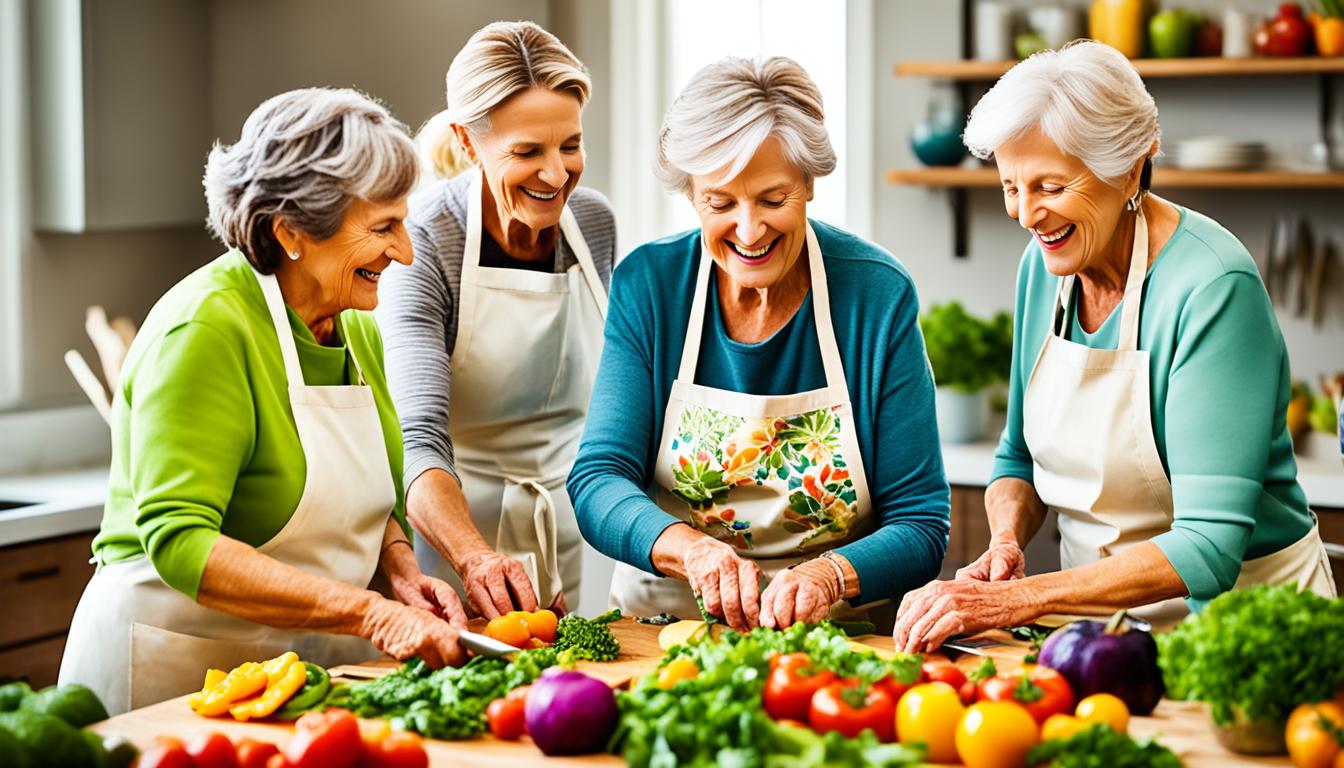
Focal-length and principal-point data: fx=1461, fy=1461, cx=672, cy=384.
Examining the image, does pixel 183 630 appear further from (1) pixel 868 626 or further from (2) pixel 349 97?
(1) pixel 868 626

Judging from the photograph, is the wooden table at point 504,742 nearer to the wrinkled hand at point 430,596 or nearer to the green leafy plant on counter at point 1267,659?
the green leafy plant on counter at point 1267,659

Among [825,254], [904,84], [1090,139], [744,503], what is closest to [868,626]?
[744,503]

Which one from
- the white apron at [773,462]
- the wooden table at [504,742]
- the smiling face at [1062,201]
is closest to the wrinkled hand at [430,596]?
the wooden table at [504,742]

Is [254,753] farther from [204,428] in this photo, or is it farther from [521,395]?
[521,395]

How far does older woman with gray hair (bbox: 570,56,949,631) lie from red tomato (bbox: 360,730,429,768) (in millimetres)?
556

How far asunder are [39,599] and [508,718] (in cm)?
208

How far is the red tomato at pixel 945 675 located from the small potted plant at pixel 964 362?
2.62 meters

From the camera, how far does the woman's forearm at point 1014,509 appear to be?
223 centimetres

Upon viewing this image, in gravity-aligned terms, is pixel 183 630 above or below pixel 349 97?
below

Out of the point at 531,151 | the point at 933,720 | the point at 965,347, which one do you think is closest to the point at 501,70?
the point at 531,151

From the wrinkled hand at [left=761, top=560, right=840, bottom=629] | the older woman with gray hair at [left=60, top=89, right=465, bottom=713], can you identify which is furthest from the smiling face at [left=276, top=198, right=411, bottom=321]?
the wrinkled hand at [left=761, top=560, right=840, bottom=629]

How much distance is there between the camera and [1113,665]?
1632 millimetres

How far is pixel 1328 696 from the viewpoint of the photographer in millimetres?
1483

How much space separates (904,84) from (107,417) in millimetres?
2583
